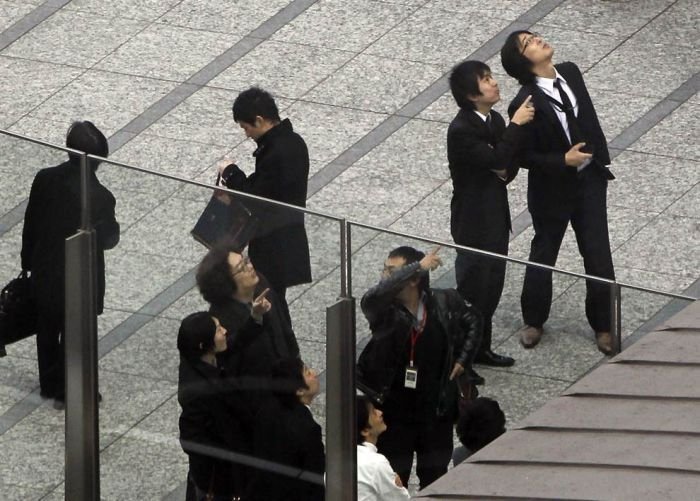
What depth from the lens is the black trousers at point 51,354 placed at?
326 inches

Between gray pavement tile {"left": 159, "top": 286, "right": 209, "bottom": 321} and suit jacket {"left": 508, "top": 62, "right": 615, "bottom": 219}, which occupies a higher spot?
gray pavement tile {"left": 159, "top": 286, "right": 209, "bottom": 321}

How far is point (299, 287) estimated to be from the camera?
7.82 meters

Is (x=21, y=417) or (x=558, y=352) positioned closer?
(x=558, y=352)

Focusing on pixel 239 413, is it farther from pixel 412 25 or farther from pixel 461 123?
pixel 412 25

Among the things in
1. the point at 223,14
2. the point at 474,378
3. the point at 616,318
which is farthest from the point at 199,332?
the point at 223,14

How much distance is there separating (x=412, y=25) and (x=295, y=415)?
254 inches

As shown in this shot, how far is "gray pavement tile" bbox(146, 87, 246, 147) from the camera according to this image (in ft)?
42.0

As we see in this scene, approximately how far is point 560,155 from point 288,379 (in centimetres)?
294

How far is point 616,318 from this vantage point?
750 centimetres

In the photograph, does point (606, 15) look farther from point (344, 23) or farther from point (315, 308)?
point (315, 308)

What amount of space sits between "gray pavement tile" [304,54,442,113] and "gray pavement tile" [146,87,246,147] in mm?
563

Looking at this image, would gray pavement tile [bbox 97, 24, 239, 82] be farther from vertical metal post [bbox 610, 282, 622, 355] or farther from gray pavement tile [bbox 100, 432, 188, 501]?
vertical metal post [bbox 610, 282, 622, 355]

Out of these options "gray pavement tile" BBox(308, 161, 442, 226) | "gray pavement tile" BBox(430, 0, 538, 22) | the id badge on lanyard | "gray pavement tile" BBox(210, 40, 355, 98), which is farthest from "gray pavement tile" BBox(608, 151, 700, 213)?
the id badge on lanyard

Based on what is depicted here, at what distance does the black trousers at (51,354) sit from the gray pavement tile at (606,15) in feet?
20.8
